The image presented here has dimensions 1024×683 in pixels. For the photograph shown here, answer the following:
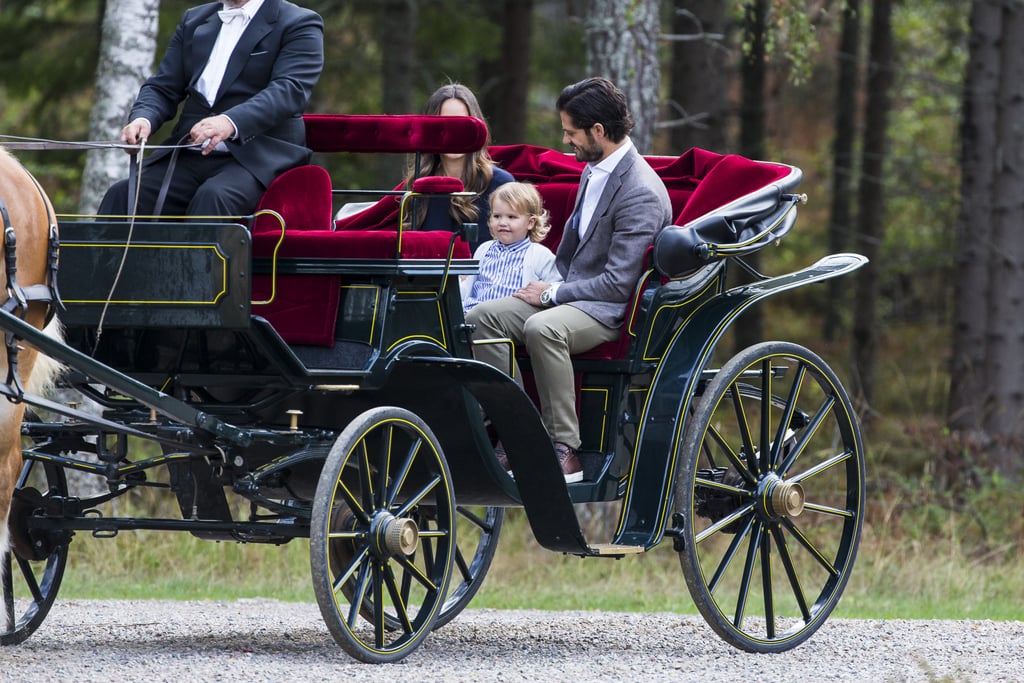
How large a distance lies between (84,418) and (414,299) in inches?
45.2

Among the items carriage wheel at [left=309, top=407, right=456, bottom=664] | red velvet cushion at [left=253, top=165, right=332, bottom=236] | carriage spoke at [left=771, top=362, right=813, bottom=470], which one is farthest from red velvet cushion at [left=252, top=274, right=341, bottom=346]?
carriage spoke at [left=771, top=362, right=813, bottom=470]

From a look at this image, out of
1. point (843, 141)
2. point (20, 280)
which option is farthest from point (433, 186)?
point (843, 141)

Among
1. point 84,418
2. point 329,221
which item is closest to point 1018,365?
point 329,221

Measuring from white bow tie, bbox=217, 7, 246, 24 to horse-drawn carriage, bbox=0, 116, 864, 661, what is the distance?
486 mm

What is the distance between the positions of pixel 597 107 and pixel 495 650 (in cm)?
214

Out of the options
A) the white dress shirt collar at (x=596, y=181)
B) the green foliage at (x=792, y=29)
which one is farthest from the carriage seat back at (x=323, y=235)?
the green foliage at (x=792, y=29)

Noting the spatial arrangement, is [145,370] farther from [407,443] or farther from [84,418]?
[407,443]

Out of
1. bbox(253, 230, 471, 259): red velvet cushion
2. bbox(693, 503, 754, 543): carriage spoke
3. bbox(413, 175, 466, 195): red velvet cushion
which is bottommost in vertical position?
bbox(693, 503, 754, 543): carriage spoke

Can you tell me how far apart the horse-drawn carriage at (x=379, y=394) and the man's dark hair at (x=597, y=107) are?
469 millimetres

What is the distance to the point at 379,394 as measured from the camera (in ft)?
17.7

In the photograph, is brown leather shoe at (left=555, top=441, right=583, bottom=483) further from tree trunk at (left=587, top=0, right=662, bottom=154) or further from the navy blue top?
tree trunk at (left=587, top=0, right=662, bottom=154)

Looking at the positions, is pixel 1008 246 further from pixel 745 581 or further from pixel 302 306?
pixel 302 306

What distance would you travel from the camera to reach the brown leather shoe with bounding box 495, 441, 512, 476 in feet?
18.5

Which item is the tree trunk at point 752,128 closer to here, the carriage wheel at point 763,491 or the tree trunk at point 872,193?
the tree trunk at point 872,193
